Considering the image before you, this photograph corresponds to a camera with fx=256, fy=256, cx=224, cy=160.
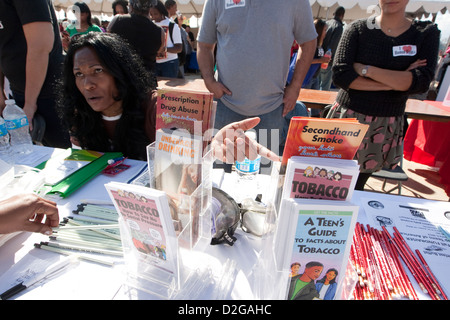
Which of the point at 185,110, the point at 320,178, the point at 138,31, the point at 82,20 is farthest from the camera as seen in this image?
the point at 82,20

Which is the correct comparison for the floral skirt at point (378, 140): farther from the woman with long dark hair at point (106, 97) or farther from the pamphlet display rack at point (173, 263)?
the pamphlet display rack at point (173, 263)

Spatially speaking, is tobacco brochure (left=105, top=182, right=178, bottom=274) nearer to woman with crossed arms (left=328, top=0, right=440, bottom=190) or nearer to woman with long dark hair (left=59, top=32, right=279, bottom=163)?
woman with long dark hair (left=59, top=32, right=279, bottom=163)

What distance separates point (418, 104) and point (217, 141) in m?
2.70

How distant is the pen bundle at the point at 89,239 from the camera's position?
0.71 m

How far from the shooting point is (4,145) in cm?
128

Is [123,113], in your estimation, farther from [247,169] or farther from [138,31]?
[138,31]

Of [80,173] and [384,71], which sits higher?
[384,71]

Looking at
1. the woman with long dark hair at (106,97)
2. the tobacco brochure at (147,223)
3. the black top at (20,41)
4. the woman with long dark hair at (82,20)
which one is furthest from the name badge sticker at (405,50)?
the woman with long dark hair at (82,20)

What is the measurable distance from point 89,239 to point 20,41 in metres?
1.59

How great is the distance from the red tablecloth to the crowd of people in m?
1.36

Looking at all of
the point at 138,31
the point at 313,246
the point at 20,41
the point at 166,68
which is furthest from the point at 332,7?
the point at 313,246

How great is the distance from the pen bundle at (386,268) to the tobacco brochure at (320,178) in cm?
29

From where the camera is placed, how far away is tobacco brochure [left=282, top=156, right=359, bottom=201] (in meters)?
0.50

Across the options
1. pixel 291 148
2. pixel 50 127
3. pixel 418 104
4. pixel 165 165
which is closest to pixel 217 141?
pixel 165 165
